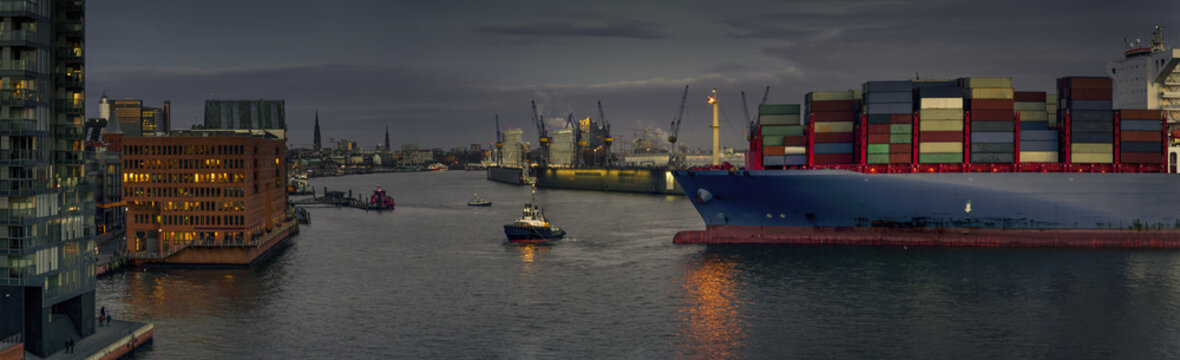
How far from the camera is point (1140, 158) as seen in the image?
76062 millimetres

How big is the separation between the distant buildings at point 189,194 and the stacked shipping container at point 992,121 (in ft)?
214

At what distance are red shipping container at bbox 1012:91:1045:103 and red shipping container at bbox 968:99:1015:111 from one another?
2785 mm

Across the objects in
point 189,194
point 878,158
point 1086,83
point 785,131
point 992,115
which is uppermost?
point 1086,83

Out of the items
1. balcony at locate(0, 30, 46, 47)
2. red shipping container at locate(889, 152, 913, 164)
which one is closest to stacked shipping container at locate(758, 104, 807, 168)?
red shipping container at locate(889, 152, 913, 164)

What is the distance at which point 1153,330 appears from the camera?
45.7 m

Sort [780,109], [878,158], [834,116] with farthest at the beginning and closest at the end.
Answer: [780,109] < [834,116] < [878,158]

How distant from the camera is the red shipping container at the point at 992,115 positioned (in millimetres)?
75625

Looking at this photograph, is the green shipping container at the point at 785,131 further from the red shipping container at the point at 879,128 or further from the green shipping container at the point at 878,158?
the green shipping container at the point at 878,158

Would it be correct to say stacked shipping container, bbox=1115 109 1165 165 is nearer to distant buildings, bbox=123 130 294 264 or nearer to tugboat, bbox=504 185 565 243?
tugboat, bbox=504 185 565 243

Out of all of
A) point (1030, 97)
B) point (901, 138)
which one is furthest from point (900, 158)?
point (1030, 97)

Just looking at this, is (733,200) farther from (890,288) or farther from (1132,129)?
(1132,129)

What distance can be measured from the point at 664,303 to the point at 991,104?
134ft

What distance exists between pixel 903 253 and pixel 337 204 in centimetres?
11968

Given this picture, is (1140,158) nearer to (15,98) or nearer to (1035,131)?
(1035,131)
